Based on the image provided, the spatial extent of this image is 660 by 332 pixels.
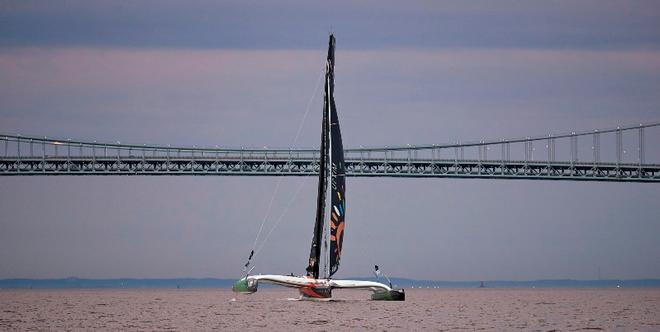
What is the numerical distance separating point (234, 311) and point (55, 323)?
10.2m

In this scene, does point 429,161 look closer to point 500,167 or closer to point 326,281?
point 500,167

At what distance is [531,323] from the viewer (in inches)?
1625

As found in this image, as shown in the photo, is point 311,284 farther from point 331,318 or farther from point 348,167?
point 348,167

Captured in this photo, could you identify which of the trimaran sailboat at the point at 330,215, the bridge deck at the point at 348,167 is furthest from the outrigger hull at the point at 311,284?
the bridge deck at the point at 348,167

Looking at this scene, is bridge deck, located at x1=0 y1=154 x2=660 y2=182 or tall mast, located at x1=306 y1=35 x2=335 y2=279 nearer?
tall mast, located at x1=306 y1=35 x2=335 y2=279

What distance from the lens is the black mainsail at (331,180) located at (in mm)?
52094

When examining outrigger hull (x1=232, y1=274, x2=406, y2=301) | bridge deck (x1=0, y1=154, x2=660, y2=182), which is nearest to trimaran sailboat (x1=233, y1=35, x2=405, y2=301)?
outrigger hull (x1=232, y1=274, x2=406, y2=301)

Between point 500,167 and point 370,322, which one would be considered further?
point 500,167

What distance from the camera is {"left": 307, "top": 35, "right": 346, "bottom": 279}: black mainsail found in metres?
52.1

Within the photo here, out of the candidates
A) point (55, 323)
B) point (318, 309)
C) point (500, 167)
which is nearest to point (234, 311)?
point (318, 309)

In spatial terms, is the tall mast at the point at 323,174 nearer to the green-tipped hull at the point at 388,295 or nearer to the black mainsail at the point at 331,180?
the black mainsail at the point at 331,180

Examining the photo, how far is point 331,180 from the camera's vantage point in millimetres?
52219

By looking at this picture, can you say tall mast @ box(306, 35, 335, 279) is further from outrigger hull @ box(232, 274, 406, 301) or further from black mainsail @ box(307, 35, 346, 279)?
outrigger hull @ box(232, 274, 406, 301)

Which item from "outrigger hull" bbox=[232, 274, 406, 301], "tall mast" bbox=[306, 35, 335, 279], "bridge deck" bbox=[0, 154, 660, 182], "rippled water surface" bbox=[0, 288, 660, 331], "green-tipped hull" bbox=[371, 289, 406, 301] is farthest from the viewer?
"bridge deck" bbox=[0, 154, 660, 182]
